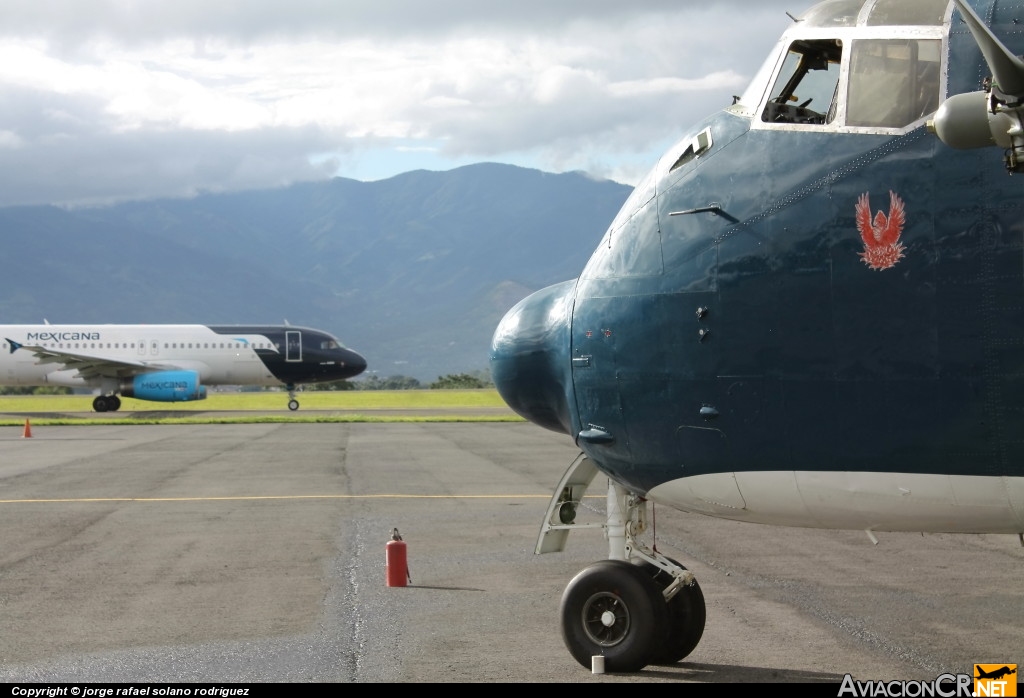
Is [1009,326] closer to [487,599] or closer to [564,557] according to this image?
[487,599]

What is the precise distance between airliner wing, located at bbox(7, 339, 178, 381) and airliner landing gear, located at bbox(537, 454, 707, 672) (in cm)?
4027

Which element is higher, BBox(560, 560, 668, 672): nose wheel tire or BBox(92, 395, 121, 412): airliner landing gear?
BBox(92, 395, 121, 412): airliner landing gear

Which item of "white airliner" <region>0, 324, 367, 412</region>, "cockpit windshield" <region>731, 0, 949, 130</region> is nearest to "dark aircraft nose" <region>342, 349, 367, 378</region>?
"white airliner" <region>0, 324, 367, 412</region>

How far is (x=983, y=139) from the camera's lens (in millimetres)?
4797

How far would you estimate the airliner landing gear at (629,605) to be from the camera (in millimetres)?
7656

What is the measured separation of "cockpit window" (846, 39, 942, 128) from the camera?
20.0 feet

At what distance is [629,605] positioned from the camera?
7.68 metres

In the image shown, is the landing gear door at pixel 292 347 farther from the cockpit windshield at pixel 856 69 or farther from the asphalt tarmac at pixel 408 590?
the cockpit windshield at pixel 856 69

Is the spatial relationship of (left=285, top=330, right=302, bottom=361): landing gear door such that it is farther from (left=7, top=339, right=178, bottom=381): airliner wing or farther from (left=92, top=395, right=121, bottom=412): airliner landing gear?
(left=92, top=395, right=121, bottom=412): airliner landing gear

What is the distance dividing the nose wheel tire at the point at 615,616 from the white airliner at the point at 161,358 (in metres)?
39.8

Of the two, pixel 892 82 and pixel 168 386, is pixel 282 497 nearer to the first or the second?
pixel 892 82

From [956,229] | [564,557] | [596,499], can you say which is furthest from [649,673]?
[596,499]

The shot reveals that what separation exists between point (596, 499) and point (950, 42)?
12.7 m

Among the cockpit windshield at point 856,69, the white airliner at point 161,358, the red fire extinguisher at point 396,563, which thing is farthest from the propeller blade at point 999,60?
the white airliner at point 161,358
